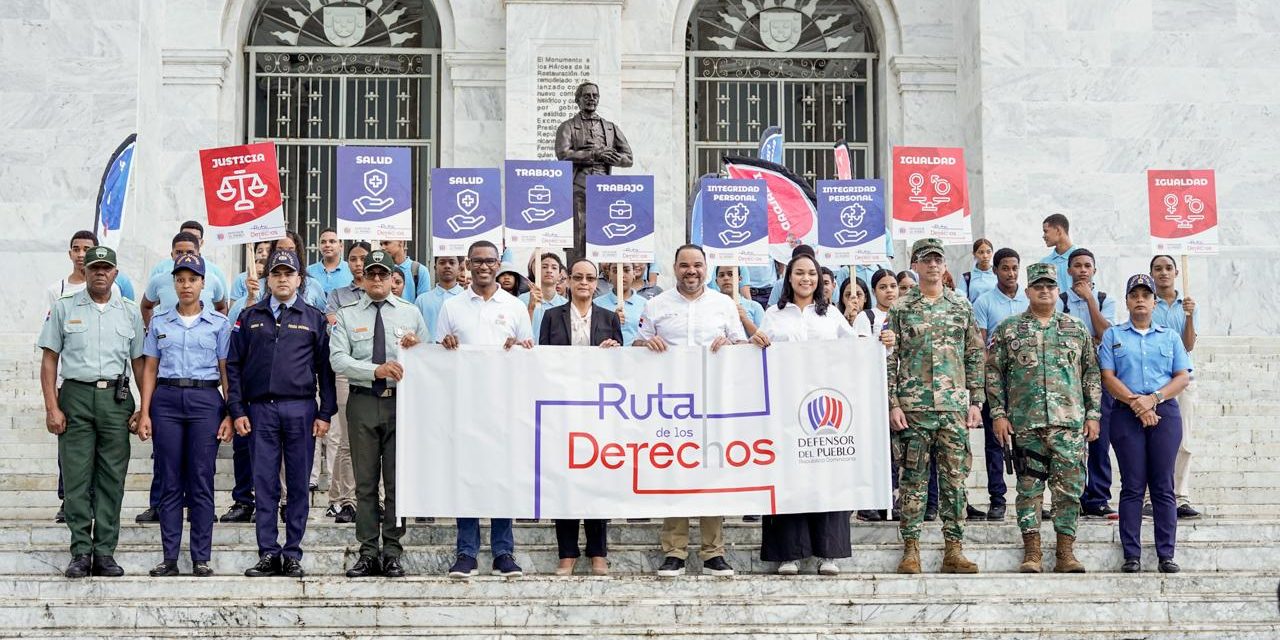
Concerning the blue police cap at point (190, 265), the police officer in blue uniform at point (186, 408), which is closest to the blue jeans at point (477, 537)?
the police officer in blue uniform at point (186, 408)

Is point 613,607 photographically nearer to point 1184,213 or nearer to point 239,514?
point 239,514

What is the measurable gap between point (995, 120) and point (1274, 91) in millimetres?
3160

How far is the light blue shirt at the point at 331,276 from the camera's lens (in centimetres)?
1204

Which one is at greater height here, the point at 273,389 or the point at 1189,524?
the point at 273,389

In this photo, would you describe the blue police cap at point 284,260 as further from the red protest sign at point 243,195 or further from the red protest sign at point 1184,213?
the red protest sign at point 1184,213

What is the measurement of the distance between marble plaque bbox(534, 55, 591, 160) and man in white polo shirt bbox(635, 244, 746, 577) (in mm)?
7574

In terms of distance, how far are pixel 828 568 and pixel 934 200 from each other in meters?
4.03

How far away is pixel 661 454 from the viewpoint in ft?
31.1

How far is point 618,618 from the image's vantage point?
335 inches

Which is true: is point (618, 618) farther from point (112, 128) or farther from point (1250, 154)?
point (1250, 154)

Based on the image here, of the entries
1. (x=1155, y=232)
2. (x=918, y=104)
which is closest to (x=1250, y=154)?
(x=918, y=104)

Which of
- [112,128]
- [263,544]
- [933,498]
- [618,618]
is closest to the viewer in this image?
[618,618]

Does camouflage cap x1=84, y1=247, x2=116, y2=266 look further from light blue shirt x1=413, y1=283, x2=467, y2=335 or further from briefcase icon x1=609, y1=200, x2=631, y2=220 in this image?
briefcase icon x1=609, y1=200, x2=631, y2=220

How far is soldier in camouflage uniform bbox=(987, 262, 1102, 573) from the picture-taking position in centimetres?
954
